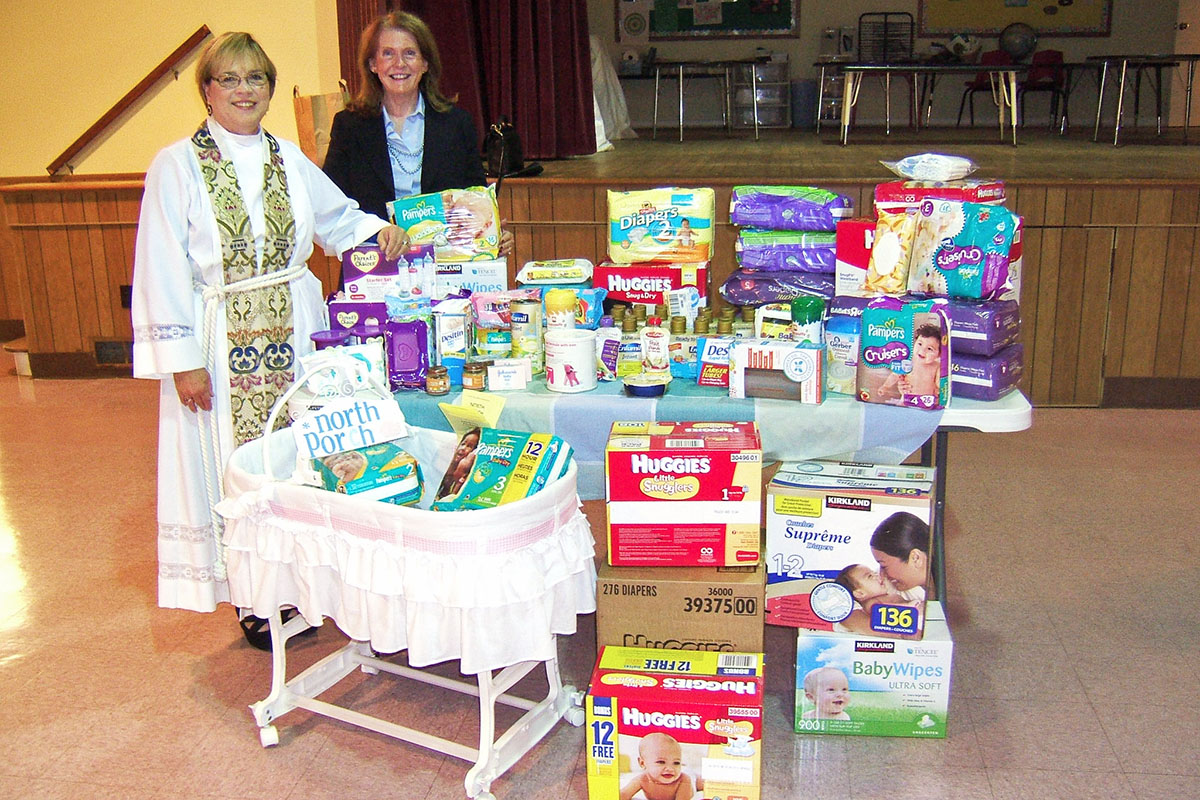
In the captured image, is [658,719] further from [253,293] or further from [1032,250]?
[1032,250]

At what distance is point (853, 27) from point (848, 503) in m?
9.99

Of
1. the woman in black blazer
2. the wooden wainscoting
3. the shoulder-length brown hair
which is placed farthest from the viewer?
the wooden wainscoting

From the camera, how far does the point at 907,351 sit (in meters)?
2.13

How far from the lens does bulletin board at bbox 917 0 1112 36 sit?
10914 millimetres

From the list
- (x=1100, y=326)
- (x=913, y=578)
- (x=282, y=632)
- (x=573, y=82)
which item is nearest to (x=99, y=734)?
(x=282, y=632)

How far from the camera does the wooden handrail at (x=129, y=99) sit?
5.20m

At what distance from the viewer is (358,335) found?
2.33 meters

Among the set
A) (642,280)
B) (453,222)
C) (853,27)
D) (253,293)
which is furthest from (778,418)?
(853,27)

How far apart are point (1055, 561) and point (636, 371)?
5.01 feet

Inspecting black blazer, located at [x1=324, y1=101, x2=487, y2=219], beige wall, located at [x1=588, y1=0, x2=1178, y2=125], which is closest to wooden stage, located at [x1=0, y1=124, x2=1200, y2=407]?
black blazer, located at [x1=324, y1=101, x2=487, y2=219]

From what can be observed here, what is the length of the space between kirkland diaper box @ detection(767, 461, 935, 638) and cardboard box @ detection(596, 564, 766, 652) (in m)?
0.16

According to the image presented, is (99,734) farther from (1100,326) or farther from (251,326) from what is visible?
(1100,326)

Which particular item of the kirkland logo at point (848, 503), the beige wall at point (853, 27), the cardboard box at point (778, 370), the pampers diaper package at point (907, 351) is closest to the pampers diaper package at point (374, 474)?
the cardboard box at point (778, 370)

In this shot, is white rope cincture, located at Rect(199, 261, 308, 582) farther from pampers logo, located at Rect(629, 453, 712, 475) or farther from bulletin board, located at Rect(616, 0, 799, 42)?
bulletin board, located at Rect(616, 0, 799, 42)
